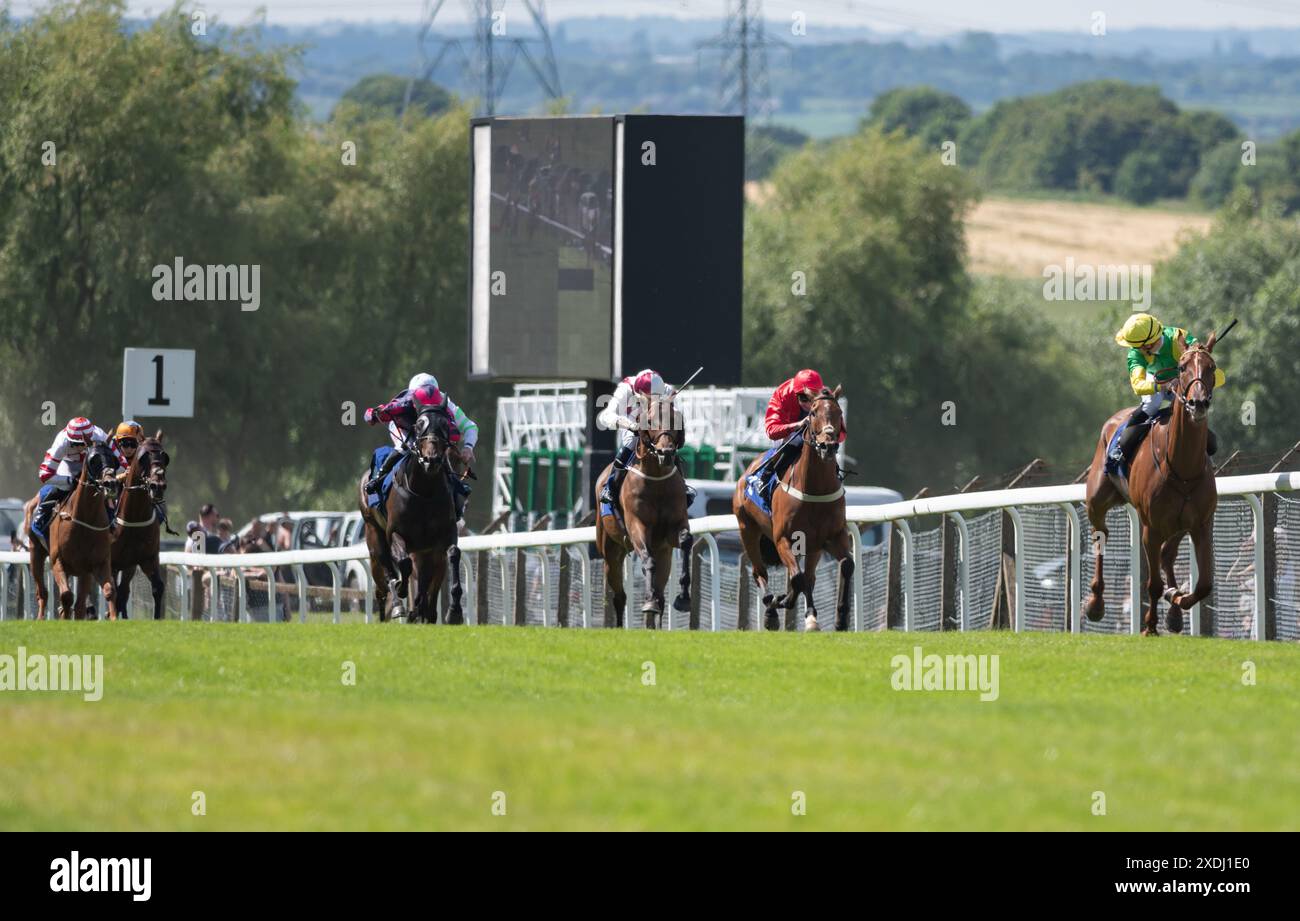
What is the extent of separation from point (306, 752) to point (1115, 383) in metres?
56.7

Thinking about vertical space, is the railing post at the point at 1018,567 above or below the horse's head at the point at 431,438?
below

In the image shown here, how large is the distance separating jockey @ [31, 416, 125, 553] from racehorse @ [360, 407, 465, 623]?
3220mm

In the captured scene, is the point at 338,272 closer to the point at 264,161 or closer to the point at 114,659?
the point at 264,161

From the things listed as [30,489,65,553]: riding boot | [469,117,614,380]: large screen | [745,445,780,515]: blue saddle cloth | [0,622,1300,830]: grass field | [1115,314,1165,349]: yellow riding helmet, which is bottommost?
[0,622,1300,830]: grass field

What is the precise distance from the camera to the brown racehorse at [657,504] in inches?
664

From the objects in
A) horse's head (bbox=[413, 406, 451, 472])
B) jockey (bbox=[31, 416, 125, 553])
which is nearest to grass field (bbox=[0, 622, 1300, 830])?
horse's head (bbox=[413, 406, 451, 472])

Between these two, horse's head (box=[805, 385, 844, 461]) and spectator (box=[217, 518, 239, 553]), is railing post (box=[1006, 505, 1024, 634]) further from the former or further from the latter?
spectator (box=[217, 518, 239, 553])

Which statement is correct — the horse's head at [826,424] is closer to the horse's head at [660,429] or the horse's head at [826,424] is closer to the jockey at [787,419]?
the jockey at [787,419]

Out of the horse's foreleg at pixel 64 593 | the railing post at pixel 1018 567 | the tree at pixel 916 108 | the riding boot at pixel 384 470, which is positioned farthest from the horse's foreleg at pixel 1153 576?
the tree at pixel 916 108

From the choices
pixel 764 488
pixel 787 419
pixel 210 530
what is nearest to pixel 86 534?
pixel 764 488

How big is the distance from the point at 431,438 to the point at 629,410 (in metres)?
1.53

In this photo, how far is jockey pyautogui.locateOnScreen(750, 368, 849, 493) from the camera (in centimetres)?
1658

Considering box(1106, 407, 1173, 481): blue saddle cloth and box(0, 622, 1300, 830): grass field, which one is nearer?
box(0, 622, 1300, 830): grass field

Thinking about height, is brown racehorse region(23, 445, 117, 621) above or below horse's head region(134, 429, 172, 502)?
below
